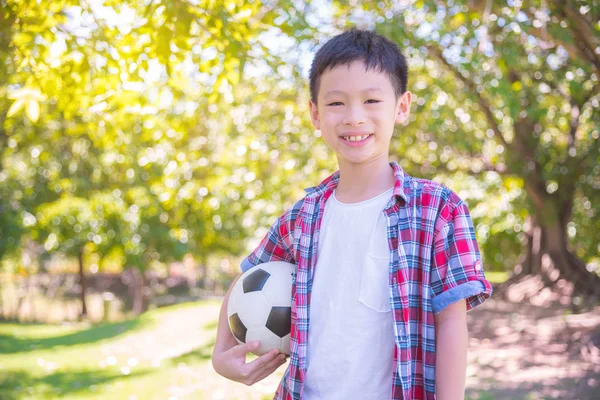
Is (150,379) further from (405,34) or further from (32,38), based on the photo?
(405,34)

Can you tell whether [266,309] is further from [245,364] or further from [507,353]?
[507,353]

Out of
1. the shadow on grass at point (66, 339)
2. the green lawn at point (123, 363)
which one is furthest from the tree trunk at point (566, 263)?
the shadow on grass at point (66, 339)

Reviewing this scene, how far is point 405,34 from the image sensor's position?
18.5 ft

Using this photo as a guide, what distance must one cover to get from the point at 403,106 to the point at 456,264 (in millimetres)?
585

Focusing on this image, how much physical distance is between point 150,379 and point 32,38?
3.97 meters

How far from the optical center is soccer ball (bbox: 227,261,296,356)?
1.92 meters

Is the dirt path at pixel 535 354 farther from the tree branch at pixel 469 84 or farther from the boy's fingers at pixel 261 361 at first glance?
the boy's fingers at pixel 261 361

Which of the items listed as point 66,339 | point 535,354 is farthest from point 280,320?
point 66,339

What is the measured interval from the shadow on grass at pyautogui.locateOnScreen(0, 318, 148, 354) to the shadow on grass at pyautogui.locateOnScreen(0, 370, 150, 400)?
2520 millimetres

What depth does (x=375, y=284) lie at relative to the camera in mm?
1674

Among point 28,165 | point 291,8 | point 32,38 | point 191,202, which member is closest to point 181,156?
point 191,202

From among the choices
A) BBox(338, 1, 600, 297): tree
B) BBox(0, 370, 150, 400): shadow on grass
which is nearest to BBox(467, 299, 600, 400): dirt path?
BBox(338, 1, 600, 297): tree

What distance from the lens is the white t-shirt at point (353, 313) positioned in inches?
65.2

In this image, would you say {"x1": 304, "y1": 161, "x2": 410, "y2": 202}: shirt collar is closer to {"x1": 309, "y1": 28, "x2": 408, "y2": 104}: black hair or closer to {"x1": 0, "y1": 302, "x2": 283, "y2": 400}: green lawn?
{"x1": 309, "y1": 28, "x2": 408, "y2": 104}: black hair
